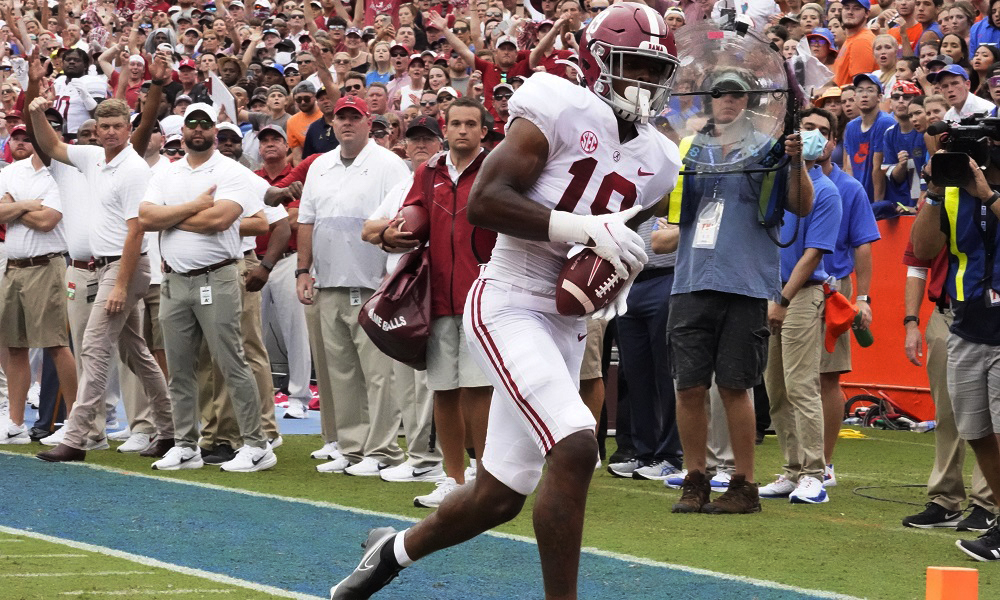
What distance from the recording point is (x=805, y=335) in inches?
332

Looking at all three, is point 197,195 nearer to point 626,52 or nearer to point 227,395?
point 227,395

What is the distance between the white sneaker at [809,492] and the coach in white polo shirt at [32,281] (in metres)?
5.21

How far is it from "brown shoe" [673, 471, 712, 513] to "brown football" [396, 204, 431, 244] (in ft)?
6.42

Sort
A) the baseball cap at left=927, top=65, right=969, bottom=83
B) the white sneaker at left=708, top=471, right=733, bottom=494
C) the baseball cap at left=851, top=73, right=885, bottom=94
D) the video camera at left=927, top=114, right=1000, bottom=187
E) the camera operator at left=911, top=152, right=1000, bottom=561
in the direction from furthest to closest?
the baseball cap at left=851, top=73, right=885, bottom=94 → the baseball cap at left=927, top=65, right=969, bottom=83 → the white sneaker at left=708, top=471, right=733, bottom=494 → the camera operator at left=911, top=152, right=1000, bottom=561 → the video camera at left=927, top=114, right=1000, bottom=187

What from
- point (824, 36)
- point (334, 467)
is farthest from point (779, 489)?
point (824, 36)

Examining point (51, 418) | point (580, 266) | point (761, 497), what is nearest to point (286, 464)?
point (51, 418)

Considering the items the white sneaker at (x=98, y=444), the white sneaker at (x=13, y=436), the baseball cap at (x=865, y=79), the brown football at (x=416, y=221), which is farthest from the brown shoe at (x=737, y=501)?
the baseball cap at (x=865, y=79)

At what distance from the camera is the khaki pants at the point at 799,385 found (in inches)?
324

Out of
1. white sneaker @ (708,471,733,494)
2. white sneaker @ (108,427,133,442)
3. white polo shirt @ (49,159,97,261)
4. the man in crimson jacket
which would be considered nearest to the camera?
the man in crimson jacket

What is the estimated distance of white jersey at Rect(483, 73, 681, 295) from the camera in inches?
180

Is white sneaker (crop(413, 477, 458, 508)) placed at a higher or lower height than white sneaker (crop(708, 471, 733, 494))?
higher

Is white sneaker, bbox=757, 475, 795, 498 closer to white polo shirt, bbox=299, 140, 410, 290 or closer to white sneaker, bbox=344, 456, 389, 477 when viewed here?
white sneaker, bbox=344, 456, 389, 477

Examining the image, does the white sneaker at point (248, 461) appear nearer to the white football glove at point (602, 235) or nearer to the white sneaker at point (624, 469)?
the white sneaker at point (624, 469)

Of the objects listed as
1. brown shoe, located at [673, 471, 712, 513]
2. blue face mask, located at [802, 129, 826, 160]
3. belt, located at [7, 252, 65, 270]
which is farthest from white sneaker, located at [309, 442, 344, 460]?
blue face mask, located at [802, 129, 826, 160]
